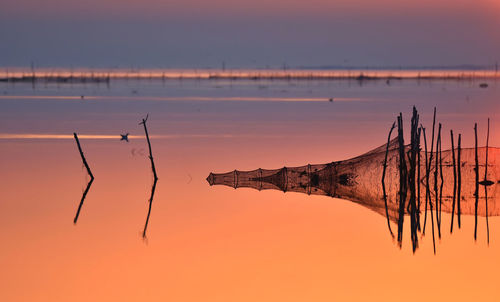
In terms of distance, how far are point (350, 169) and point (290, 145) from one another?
26.6ft

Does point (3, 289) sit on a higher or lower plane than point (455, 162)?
lower

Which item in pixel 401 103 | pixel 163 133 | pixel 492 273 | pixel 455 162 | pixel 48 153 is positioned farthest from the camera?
pixel 401 103

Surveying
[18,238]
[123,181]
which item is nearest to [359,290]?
[18,238]

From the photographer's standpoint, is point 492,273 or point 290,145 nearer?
point 492,273

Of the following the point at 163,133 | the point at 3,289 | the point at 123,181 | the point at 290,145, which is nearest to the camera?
the point at 3,289

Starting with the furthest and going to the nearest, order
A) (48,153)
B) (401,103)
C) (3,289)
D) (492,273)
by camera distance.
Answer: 1. (401,103)
2. (48,153)
3. (492,273)
4. (3,289)

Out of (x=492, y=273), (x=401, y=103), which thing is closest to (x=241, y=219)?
(x=492, y=273)

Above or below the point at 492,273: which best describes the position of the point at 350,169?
above

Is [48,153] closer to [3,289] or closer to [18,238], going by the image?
[18,238]

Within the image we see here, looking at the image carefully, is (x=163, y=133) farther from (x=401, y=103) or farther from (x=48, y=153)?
(x=401, y=103)

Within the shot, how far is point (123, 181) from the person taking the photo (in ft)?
46.5

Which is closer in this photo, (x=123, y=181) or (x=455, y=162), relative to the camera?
(x=455, y=162)

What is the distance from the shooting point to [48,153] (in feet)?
59.9

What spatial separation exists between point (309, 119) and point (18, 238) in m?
19.6
